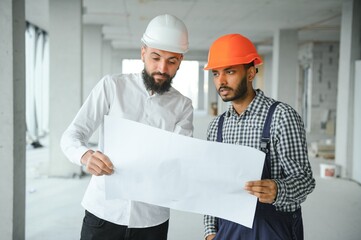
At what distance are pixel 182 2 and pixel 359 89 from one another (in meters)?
3.82

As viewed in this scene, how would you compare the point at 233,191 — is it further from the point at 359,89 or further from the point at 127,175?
the point at 359,89

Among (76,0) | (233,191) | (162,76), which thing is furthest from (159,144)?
(76,0)

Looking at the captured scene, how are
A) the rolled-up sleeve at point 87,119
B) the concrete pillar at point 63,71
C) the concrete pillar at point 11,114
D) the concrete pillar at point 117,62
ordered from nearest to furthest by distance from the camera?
the rolled-up sleeve at point 87,119 → the concrete pillar at point 11,114 → the concrete pillar at point 63,71 → the concrete pillar at point 117,62

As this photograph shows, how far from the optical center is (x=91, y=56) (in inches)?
429

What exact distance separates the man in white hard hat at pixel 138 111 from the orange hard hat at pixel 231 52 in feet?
0.86

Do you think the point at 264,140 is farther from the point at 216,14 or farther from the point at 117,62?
the point at 117,62

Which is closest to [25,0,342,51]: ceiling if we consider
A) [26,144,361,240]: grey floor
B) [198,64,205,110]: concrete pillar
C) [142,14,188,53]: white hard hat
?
[26,144,361,240]: grey floor

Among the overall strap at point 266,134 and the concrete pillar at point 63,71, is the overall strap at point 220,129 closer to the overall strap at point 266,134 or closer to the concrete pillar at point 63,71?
the overall strap at point 266,134

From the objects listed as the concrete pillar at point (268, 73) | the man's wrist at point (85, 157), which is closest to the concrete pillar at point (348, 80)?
the man's wrist at point (85, 157)

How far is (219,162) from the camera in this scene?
1.47 m

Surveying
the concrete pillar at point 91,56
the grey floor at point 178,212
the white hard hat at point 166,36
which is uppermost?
the concrete pillar at point 91,56

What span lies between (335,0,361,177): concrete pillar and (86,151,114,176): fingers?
685 cm

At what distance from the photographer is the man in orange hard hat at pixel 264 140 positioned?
1513 millimetres

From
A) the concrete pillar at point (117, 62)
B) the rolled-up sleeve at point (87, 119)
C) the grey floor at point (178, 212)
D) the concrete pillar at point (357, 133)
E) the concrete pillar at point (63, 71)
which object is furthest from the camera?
the concrete pillar at point (117, 62)
